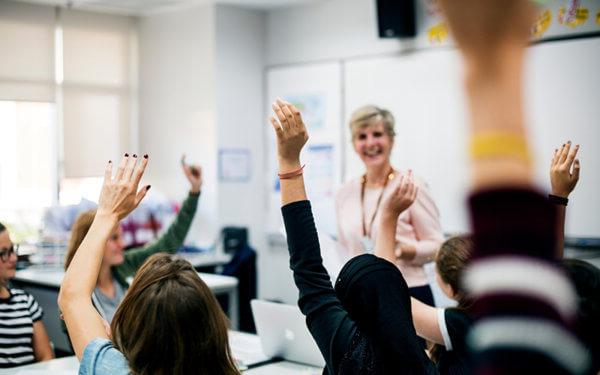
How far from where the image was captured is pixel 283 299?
648cm

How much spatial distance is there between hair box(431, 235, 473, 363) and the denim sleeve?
0.92 meters

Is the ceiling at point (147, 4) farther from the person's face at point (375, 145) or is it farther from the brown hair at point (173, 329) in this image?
the brown hair at point (173, 329)

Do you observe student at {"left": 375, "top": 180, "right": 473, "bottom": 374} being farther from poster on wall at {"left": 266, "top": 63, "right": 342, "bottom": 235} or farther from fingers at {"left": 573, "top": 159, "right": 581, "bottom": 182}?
poster on wall at {"left": 266, "top": 63, "right": 342, "bottom": 235}

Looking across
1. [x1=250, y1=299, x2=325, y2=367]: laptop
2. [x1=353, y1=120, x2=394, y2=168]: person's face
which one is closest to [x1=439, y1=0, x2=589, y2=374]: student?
[x1=250, y1=299, x2=325, y2=367]: laptop

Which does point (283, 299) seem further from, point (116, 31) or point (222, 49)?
point (116, 31)

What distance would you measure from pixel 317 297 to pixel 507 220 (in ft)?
2.77

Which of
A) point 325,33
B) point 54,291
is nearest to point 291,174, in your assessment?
point 54,291

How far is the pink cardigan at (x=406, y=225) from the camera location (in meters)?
2.91

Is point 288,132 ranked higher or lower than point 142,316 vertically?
higher

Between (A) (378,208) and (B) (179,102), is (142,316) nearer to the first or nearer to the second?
(A) (378,208)

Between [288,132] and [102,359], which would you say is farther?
[102,359]

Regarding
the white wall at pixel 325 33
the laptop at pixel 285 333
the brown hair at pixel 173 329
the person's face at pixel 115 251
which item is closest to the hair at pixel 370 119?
the laptop at pixel 285 333

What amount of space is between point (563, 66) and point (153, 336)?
405 cm

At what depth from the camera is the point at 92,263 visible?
59.4 inches
